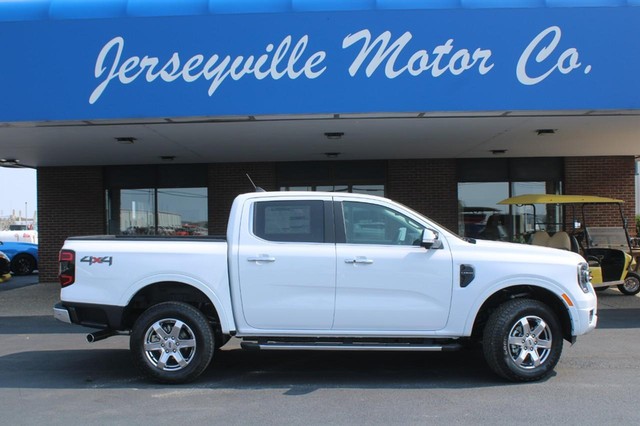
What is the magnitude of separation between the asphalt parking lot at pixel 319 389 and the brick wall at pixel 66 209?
7648 millimetres

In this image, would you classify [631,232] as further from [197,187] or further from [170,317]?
[170,317]

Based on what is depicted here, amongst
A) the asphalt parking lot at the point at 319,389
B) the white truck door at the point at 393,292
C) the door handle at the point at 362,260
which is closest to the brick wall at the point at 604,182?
the asphalt parking lot at the point at 319,389

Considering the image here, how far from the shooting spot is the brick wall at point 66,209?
50.4 feet

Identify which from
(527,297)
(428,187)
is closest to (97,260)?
(527,297)

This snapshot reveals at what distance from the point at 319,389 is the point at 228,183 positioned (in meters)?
9.90

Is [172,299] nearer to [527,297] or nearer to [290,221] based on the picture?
[290,221]

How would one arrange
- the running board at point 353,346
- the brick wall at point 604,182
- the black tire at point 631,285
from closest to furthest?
the running board at point 353,346
the black tire at point 631,285
the brick wall at point 604,182

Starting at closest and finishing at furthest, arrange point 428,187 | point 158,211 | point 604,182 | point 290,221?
point 290,221
point 604,182
point 428,187
point 158,211

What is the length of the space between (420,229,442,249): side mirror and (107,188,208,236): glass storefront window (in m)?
10.1

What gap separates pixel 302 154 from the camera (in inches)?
538

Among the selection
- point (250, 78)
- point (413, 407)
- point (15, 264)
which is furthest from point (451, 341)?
point (15, 264)

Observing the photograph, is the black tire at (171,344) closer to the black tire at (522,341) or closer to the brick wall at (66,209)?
the black tire at (522,341)

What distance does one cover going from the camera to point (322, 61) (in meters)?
8.89

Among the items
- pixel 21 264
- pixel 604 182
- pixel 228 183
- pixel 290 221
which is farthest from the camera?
pixel 21 264
